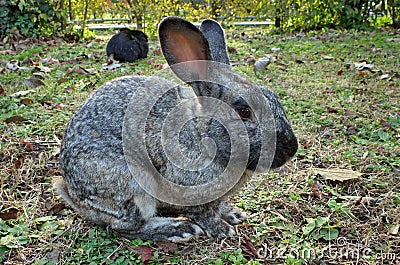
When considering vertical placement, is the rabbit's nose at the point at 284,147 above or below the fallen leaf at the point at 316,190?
above

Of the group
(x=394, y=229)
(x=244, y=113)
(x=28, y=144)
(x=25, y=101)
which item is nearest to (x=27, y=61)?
(x=25, y=101)

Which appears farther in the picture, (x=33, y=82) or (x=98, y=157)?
(x=33, y=82)

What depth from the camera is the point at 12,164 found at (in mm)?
3686

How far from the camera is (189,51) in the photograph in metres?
2.71

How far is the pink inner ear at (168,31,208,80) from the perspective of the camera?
2684mm

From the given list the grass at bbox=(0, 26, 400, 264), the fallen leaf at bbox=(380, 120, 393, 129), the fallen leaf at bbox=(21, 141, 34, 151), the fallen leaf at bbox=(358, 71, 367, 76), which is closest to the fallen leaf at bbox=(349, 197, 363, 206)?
the grass at bbox=(0, 26, 400, 264)

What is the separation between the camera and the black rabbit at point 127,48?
736 cm

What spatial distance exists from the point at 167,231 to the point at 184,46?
125 centimetres

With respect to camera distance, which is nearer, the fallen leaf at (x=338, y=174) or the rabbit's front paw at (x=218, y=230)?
the rabbit's front paw at (x=218, y=230)

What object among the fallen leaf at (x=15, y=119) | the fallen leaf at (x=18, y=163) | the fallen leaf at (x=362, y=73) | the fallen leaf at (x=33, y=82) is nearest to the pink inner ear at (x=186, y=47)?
the fallen leaf at (x=18, y=163)

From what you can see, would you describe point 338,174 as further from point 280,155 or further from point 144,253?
point 144,253

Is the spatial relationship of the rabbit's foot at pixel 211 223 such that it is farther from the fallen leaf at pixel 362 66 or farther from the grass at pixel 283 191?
the fallen leaf at pixel 362 66

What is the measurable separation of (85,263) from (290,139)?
150 centimetres

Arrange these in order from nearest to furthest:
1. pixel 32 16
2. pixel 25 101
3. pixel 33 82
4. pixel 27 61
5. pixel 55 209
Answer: pixel 55 209
pixel 25 101
pixel 33 82
pixel 27 61
pixel 32 16
